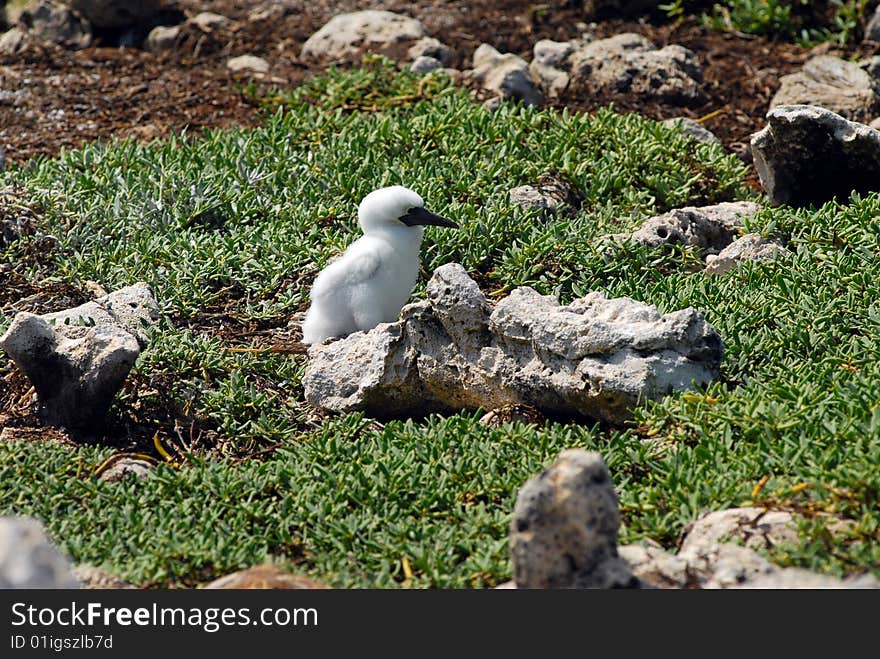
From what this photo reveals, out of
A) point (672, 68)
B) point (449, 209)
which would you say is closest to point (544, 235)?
point (449, 209)

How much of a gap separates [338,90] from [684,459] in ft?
17.3

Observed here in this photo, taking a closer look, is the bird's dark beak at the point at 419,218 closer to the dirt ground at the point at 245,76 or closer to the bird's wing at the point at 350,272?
the bird's wing at the point at 350,272

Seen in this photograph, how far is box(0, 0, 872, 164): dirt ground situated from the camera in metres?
8.95

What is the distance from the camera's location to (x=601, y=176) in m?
7.49

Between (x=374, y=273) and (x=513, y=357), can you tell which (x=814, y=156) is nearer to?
(x=513, y=357)

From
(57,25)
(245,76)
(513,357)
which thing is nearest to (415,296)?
(513,357)

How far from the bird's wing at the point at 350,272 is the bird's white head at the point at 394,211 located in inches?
7.2

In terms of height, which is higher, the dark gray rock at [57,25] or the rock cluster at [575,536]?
the rock cluster at [575,536]

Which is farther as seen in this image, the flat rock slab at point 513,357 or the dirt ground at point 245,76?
the dirt ground at point 245,76

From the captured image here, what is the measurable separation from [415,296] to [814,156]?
2574 mm

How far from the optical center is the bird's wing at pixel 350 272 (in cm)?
576

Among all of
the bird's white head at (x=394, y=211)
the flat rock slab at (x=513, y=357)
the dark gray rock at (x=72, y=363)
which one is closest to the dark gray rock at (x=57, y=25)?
the bird's white head at (x=394, y=211)

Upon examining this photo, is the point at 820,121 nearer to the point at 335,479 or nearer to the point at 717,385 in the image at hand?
the point at 717,385

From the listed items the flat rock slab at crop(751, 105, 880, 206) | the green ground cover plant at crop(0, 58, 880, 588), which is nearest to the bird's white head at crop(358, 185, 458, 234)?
the green ground cover plant at crop(0, 58, 880, 588)
